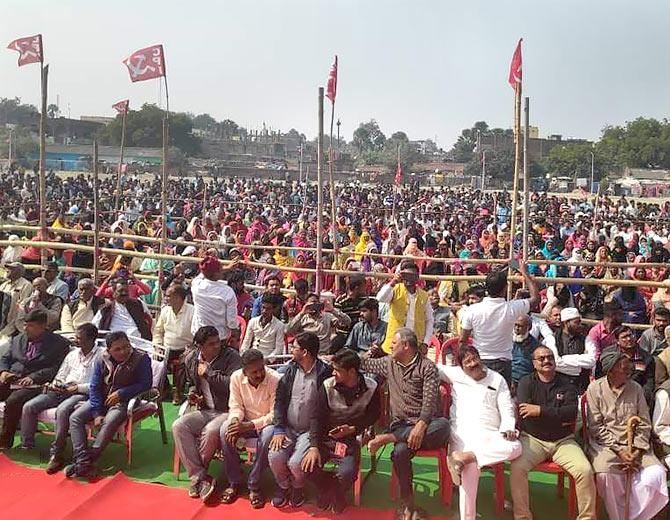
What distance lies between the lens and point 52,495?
489cm

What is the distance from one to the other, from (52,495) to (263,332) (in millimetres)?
2431

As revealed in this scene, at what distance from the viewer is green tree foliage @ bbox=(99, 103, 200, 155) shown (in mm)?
66750

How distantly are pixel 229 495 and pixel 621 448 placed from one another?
2.79 meters

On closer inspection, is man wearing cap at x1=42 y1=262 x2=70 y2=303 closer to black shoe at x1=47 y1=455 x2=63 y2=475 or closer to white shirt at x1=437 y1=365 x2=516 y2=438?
black shoe at x1=47 y1=455 x2=63 y2=475

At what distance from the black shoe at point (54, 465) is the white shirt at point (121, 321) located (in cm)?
171

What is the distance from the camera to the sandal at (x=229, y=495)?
482cm

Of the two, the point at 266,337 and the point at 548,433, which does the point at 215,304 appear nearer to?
the point at 266,337

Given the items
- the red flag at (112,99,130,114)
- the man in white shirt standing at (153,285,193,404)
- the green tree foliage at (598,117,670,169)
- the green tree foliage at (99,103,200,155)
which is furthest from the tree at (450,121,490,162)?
the man in white shirt standing at (153,285,193,404)

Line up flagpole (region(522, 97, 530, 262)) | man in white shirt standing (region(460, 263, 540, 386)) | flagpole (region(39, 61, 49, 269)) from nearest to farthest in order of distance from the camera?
man in white shirt standing (region(460, 263, 540, 386)) → flagpole (region(522, 97, 530, 262)) → flagpole (region(39, 61, 49, 269))

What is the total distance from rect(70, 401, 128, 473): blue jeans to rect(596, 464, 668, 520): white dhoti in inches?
142

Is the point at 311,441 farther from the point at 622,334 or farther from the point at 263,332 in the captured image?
the point at 622,334

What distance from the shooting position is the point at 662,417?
4.74 metres

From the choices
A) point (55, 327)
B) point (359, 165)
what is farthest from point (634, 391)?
point (359, 165)

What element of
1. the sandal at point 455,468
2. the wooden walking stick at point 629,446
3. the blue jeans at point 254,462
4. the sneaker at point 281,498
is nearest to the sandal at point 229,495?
the blue jeans at point 254,462
